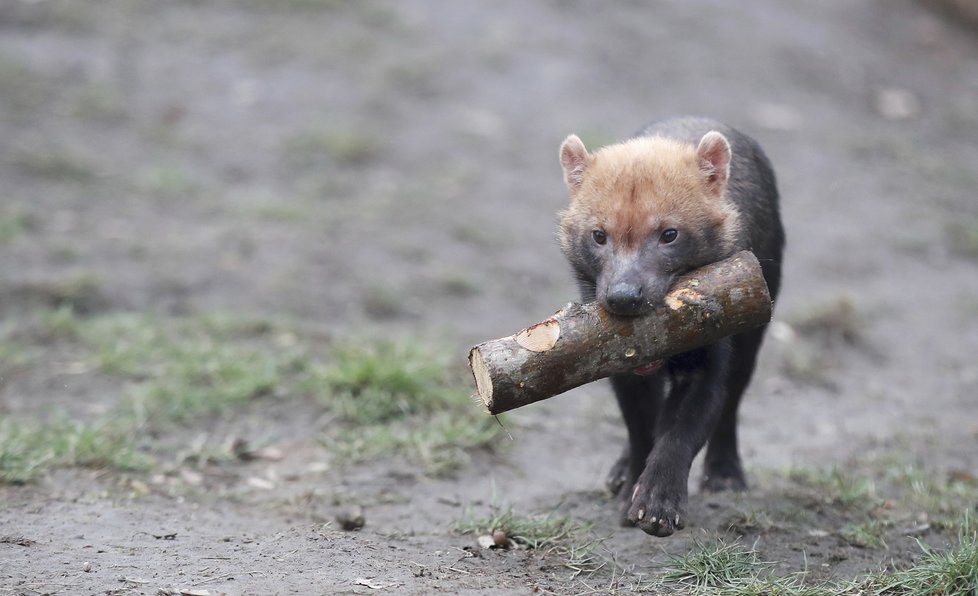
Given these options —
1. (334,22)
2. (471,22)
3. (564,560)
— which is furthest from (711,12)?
(564,560)

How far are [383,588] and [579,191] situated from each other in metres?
1.96

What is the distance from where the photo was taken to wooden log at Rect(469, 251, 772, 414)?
3.97 m

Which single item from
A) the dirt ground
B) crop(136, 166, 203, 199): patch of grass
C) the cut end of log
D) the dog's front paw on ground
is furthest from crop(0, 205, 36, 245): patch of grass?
the dog's front paw on ground

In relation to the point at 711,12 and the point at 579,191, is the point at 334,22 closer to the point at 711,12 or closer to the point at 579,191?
the point at 711,12

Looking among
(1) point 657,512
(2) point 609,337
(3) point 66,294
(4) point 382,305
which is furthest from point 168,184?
(1) point 657,512

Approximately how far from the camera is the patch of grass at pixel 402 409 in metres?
5.89

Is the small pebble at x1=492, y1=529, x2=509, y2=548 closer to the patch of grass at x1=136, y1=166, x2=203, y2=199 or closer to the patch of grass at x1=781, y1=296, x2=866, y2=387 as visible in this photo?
the patch of grass at x1=781, y1=296, x2=866, y2=387

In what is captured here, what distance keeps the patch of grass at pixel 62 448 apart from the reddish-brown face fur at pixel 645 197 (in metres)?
2.75

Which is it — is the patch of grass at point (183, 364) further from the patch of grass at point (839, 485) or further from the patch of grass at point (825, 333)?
the patch of grass at point (825, 333)

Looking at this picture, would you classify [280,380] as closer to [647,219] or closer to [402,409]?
[402,409]

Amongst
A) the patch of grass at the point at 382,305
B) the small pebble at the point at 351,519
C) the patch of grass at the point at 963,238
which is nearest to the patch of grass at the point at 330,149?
the patch of grass at the point at 382,305

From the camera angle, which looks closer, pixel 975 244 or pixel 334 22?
pixel 975 244

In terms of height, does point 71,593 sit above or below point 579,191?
below

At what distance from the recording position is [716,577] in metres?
4.08
